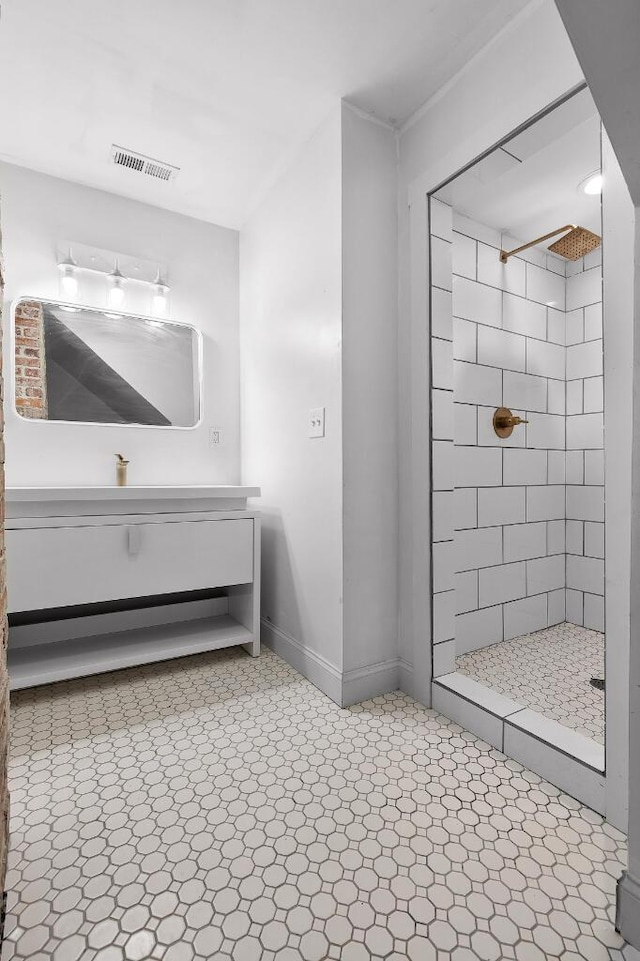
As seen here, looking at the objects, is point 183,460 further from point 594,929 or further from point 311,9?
point 594,929

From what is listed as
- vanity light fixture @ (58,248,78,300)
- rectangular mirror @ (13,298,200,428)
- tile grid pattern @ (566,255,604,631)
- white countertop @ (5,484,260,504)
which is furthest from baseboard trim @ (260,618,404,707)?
vanity light fixture @ (58,248,78,300)

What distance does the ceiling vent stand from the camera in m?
2.09

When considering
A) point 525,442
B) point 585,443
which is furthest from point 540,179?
point 585,443

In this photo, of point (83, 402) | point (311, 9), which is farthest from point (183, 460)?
point (311, 9)

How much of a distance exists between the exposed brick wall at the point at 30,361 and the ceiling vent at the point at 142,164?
29.8 inches

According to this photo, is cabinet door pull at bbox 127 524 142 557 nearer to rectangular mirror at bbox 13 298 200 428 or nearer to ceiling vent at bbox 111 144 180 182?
rectangular mirror at bbox 13 298 200 428

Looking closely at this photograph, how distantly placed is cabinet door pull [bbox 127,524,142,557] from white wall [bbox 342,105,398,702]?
2.86 ft

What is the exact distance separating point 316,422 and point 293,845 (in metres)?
1.37

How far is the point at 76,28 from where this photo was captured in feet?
4.91

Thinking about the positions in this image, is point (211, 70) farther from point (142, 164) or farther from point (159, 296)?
point (159, 296)

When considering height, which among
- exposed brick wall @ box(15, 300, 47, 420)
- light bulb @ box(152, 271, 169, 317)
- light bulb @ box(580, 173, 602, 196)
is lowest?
exposed brick wall @ box(15, 300, 47, 420)

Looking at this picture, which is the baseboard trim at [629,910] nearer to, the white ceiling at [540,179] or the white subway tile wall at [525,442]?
the white subway tile wall at [525,442]

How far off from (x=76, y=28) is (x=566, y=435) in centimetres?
271

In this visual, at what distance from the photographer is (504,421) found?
236 centimetres
